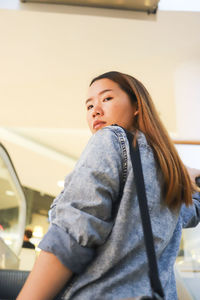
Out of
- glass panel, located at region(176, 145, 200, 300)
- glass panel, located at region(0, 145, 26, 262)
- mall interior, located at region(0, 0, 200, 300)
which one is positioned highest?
mall interior, located at region(0, 0, 200, 300)

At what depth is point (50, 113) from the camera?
438cm

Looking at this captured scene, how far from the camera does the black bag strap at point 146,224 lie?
0.52 meters

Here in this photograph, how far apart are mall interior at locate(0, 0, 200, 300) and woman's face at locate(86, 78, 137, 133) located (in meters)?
1.31

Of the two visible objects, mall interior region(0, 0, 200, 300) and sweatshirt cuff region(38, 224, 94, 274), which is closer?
sweatshirt cuff region(38, 224, 94, 274)

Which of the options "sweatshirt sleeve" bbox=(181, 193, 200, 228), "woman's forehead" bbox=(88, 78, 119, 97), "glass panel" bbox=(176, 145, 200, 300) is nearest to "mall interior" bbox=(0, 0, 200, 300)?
"glass panel" bbox=(176, 145, 200, 300)

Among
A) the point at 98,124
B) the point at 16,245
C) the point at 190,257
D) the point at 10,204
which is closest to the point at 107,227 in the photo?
the point at 98,124

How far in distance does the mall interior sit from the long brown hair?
4.16ft

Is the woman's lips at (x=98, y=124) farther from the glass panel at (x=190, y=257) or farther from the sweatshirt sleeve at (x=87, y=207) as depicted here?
the glass panel at (x=190, y=257)

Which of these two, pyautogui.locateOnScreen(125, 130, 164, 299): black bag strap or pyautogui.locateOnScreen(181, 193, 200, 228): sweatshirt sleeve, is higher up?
pyautogui.locateOnScreen(125, 130, 164, 299): black bag strap

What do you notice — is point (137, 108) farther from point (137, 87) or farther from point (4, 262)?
point (4, 262)

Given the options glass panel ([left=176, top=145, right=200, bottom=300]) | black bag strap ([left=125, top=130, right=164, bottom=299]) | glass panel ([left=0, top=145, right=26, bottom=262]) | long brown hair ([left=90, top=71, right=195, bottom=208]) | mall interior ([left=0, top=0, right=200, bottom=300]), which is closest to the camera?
black bag strap ([left=125, top=130, right=164, bottom=299])

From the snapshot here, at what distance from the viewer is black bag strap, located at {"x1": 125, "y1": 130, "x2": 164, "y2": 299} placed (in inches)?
20.5

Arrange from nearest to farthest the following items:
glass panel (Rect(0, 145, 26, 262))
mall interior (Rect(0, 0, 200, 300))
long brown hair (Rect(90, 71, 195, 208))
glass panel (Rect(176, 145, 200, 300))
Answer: long brown hair (Rect(90, 71, 195, 208)) < glass panel (Rect(176, 145, 200, 300)) < mall interior (Rect(0, 0, 200, 300)) < glass panel (Rect(0, 145, 26, 262))

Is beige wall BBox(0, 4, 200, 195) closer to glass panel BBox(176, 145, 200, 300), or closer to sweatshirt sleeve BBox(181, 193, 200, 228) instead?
glass panel BBox(176, 145, 200, 300)
